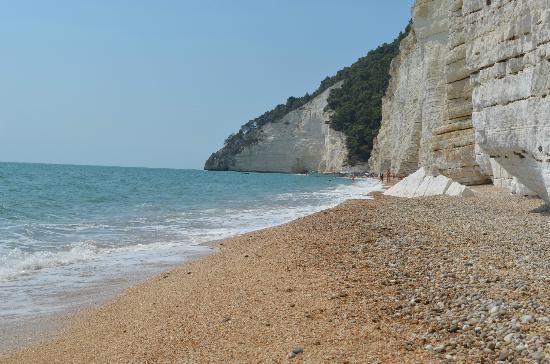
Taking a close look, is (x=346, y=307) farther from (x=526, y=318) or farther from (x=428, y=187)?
(x=428, y=187)

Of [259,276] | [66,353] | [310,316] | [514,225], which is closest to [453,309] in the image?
[310,316]

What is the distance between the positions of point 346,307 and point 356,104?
83.4 m

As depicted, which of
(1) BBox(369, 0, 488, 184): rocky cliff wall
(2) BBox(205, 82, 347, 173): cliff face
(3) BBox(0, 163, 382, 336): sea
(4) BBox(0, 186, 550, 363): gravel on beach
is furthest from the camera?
(2) BBox(205, 82, 347, 173): cliff face

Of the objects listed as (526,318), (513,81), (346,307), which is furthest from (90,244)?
(526,318)

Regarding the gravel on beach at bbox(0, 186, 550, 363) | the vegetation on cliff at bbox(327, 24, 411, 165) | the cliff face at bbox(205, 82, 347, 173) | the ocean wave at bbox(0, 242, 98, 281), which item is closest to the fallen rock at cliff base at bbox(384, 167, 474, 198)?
the gravel on beach at bbox(0, 186, 550, 363)

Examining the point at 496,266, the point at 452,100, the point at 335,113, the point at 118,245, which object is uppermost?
the point at 335,113

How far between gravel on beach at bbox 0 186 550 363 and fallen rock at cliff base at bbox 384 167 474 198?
8.21 meters

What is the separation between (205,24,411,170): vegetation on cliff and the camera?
272 feet

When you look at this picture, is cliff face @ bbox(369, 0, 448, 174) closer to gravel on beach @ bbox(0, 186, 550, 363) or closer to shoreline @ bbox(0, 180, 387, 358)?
gravel on beach @ bbox(0, 186, 550, 363)

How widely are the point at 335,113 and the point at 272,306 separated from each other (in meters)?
84.6

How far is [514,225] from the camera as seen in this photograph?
29.5 ft

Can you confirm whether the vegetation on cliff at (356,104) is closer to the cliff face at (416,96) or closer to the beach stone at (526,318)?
the cliff face at (416,96)

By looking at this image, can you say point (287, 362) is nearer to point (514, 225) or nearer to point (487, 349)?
point (487, 349)

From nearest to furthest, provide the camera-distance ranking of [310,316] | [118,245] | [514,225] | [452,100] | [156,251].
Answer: [310,316] → [514,225] → [156,251] → [118,245] → [452,100]
